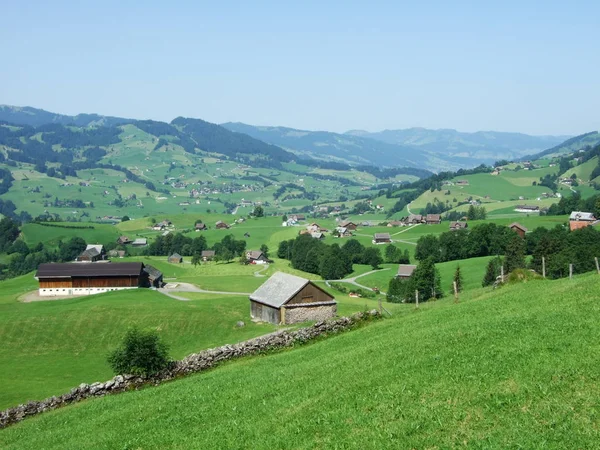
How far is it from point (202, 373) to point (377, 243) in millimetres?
154019

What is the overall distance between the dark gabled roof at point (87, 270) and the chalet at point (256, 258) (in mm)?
56853

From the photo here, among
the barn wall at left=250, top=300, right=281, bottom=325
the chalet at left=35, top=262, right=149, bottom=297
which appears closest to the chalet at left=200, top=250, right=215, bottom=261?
the chalet at left=35, top=262, right=149, bottom=297

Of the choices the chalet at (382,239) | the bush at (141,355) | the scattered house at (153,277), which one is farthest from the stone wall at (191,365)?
the chalet at (382,239)

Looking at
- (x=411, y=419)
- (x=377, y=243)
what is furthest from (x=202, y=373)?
(x=377, y=243)

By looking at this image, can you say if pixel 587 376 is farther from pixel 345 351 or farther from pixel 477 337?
pixel 345 351

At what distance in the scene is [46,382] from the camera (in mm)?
50000

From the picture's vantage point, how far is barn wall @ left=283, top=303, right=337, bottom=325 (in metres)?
69.6

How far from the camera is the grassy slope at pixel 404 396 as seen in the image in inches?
613

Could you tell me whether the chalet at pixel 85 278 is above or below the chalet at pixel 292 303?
below

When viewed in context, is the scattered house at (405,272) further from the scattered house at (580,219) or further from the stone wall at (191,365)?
the stone wall at (191,365)

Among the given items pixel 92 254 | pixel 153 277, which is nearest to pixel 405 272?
pixel 153 277

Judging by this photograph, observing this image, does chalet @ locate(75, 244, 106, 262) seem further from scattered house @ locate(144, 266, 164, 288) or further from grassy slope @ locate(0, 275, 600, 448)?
grassy slope @ locate(0, 275, 600, 448)

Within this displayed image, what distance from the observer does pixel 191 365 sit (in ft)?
115

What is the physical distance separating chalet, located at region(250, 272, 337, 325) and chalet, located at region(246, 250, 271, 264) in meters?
96.5
